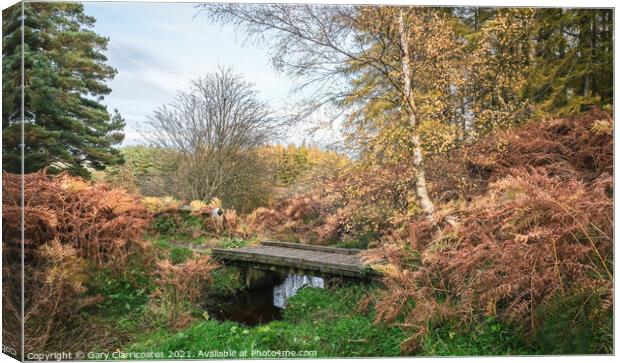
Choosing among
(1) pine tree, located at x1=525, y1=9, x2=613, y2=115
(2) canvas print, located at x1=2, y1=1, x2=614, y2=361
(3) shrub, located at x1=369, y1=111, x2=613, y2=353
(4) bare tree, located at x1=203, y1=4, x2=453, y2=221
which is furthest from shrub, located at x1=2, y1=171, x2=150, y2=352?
(1) pine tree, located at x1=525, y1=9, x2=613, y2=115

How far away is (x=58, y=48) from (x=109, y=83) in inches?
17.6

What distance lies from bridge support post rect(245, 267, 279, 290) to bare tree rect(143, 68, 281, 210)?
0.82m

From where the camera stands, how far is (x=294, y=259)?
16.8 ft

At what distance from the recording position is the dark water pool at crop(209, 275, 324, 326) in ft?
15.7

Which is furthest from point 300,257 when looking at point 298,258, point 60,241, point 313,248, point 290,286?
point 60,241

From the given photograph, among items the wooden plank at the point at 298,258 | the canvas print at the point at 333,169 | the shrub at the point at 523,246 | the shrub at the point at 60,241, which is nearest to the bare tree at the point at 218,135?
the canvas print at the point at 333,169

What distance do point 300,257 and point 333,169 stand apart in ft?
3.60

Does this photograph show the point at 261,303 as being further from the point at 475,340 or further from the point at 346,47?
the point at 346,47

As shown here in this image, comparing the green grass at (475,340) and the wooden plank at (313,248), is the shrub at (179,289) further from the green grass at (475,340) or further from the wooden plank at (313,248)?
the green grass at (475,340)

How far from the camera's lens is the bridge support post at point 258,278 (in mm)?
5566

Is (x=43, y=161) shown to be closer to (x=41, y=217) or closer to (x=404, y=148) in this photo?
(x=41, y=217)

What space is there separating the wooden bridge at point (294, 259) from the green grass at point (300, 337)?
557mm

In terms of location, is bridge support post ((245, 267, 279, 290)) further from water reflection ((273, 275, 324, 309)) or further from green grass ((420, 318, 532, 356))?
green grass ((420, 318, 532, 356))

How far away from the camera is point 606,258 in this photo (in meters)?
3.25
